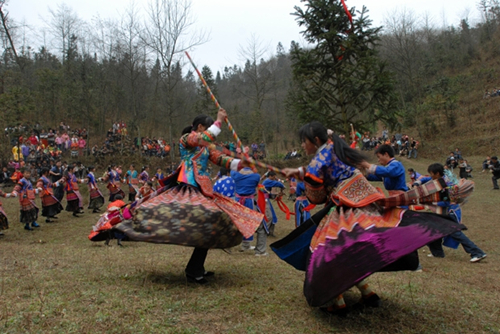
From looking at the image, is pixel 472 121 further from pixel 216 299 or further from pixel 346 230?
pixel 216 299

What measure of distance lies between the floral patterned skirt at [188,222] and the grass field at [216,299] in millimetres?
555

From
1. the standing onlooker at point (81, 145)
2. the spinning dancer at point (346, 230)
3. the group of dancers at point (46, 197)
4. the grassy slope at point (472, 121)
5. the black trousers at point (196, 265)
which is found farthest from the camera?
the grassy slope at point (472, 121)

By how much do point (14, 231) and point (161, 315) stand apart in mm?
10069

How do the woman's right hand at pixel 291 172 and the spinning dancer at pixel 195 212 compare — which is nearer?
the woman's right hand at pixel 291 172

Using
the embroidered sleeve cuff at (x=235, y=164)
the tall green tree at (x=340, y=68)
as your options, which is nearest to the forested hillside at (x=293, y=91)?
the tall green tree at (x=340, y=68)

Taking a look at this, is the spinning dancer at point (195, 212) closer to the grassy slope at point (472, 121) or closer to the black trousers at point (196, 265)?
the black trousers at point (196, 265)

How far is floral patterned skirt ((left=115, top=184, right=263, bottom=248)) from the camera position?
3893mm

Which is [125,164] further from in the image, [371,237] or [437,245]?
[371,237]

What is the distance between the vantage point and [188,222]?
396 cm

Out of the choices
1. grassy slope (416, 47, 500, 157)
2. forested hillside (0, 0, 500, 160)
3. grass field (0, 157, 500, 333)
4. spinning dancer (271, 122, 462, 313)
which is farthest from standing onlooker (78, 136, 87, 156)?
grassy slope (416, 47, 500, 157)

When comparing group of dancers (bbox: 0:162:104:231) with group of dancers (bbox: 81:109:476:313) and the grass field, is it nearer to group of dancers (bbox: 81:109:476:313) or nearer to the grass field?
the grass field

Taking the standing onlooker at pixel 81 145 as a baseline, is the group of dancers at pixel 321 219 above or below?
below

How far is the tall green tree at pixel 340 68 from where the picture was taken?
1789cm

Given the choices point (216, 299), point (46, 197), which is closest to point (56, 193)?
point (46, 197)
